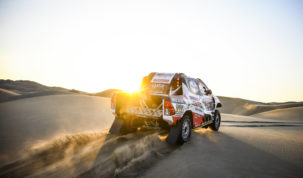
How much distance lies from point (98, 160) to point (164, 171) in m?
1.21

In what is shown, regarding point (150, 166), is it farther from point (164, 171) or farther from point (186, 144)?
point (186, 144)

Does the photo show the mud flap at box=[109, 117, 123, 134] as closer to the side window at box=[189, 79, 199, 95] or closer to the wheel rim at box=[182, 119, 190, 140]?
the wheel rim at box=[182, 119, 190, 140]

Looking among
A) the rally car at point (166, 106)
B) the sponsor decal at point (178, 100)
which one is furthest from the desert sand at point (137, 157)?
the sponsor decal at point (178, 100)

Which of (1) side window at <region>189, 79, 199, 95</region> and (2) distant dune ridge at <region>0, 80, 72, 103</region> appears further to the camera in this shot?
(2) distant dune ridge at <region>0, 80, 72, 103</region>

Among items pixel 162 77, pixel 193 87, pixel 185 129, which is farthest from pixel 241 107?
pixel 185 129

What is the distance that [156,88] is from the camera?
602 centimetres

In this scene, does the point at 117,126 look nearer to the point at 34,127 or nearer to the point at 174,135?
the point at 174,135

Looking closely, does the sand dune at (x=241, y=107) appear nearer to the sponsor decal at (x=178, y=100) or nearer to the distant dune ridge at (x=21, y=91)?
the distant dune ridge at (x=21, y=91)

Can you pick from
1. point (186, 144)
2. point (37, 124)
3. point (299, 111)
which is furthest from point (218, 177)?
point (299, 111)

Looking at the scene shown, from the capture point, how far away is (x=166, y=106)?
4.67 metres

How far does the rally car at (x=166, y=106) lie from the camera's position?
487 centimetres

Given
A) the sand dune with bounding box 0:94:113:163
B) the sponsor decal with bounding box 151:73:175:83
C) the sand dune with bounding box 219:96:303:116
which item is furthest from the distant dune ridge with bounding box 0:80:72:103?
the sand dune with bounding box 219:96:303:116

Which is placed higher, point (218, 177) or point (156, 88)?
point (156, 88)

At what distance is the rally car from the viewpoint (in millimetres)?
4871
